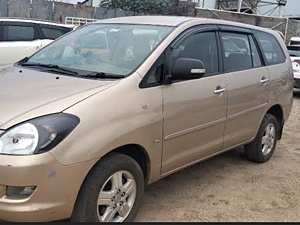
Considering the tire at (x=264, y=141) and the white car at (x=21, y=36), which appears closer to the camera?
the tire at (x=264, y=141)

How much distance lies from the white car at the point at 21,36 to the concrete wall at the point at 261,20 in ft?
51.7

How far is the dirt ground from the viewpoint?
12.1 feet

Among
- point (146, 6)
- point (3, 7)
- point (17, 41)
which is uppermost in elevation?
point (146, 6)

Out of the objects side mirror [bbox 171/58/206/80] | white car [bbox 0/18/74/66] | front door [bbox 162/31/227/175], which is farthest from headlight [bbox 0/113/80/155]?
white car [bbox 0/18/74/66]

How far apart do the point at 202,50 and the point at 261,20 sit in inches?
882

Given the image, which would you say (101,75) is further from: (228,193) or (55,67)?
(228,193)

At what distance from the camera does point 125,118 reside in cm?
306

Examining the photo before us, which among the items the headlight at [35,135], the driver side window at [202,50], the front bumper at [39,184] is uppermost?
the driver side window at [202,50]

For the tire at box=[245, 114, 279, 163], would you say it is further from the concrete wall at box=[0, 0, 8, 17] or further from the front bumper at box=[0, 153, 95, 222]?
the concrete wall at box=[0, 0, 8, 17]

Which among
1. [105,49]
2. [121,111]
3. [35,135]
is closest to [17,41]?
[105,49]

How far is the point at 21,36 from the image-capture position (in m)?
9.10

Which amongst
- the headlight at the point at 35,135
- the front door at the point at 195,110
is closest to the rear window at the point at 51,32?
the front door at the point at 195,110

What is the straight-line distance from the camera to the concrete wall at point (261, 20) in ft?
79.3

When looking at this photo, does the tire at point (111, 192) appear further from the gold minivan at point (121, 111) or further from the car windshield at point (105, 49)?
the car windshield at point (105, 49)
